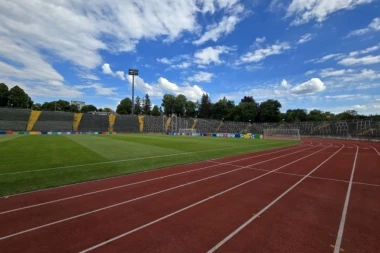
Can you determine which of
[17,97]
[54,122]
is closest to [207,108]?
[54,122]

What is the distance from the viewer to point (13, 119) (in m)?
60.5

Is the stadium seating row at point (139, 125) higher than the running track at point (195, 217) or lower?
higher

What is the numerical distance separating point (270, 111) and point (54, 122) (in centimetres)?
8440

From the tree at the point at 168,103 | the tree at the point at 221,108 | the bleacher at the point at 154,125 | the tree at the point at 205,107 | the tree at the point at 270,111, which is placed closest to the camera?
the bleacher at the point at 154,125

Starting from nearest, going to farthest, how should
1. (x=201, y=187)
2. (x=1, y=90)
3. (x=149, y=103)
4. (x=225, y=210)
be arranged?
(x=225, y=210) → (x=201, y=187) → (x=1, y=90) → (x=149, y=103)

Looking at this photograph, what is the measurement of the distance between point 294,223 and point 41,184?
372 inches

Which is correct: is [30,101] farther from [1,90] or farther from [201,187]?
[201,187]

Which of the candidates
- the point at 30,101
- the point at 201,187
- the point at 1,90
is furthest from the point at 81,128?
the point at 201,187

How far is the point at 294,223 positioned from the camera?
5.64 m

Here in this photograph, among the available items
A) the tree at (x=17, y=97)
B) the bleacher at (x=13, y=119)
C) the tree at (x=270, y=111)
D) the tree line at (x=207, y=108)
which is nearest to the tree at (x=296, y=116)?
the tree line at (x=207, y=108)

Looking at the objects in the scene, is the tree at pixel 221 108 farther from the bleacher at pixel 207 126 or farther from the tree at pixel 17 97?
the tree at pixel 17 97

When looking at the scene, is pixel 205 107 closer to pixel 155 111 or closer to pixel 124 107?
pixel 155 111

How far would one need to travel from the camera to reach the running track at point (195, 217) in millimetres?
4609

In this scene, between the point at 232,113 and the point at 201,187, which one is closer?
the point at 201,187
